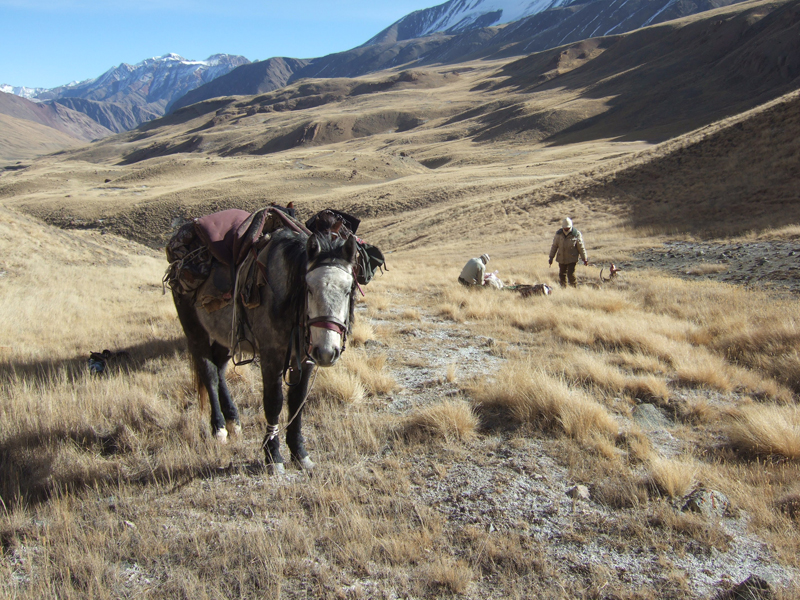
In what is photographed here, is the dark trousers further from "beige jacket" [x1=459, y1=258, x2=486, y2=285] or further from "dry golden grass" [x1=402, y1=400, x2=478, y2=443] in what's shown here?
"dry golden grass" [x1=402, y1=400, x2=478, y2=443]

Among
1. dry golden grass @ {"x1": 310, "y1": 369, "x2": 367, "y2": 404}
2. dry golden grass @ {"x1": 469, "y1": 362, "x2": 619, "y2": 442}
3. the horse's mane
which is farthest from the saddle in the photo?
dry golden grass @ {"x1": 469, "y1": 362, "x2": 619, "y2": 442}

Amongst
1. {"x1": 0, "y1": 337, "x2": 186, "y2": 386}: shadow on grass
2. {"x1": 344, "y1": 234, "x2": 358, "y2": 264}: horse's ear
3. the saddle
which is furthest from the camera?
{"x1": 0, "y1": 337, "x2": 186, "y2": 386}: shadow on grass

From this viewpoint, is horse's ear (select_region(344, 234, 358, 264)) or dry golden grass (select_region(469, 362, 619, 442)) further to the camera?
dry golden grass (select_region(469, 362, 619, 442))

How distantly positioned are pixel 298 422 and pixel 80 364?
456cm

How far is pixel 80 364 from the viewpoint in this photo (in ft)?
20.8

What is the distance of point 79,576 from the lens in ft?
8.34

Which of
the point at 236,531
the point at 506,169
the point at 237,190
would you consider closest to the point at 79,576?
the point at 236,531

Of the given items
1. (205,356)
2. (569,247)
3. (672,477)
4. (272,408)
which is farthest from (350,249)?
(569,247)

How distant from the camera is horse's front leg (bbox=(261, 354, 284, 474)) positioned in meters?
3.35

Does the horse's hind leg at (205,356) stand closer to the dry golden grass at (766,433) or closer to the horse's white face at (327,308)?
the horse's white face at (327,308)

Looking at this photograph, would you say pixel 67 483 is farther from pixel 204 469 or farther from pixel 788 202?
pixel 788 202

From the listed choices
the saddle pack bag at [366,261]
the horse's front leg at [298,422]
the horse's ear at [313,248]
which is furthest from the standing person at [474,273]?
the horse's ear at [313,248]

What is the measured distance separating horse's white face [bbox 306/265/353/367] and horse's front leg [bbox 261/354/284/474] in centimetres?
67

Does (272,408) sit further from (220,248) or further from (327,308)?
(220,248)
